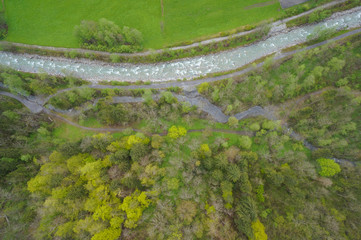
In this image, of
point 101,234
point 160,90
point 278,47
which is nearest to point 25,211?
point 101,234

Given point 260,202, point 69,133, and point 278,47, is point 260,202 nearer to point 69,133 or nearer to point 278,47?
point 278,47

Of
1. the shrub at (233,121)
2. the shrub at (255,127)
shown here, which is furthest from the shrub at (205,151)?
the shrub at (255,127)

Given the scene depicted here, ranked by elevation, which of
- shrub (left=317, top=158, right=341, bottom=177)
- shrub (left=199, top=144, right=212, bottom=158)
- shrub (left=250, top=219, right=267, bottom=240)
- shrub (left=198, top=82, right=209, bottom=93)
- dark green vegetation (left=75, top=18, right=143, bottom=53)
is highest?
dark green vegetation (left=75, top=18, right=143, bottom=53)

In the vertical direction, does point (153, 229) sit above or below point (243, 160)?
below

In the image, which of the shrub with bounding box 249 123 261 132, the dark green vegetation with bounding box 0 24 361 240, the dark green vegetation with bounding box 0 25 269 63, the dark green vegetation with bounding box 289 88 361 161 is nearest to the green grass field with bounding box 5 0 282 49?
the dark green vegetation with bounding box 0 25 269 63

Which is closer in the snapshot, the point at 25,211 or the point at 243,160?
the point at 25,211

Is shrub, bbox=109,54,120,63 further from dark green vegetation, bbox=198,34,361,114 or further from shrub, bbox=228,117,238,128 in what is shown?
shrub, bbox=228,117,238,128

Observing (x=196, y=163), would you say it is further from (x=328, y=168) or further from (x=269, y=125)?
(x=328, y=168)
